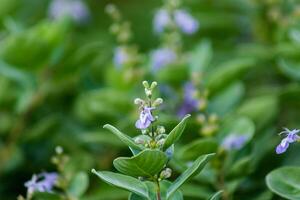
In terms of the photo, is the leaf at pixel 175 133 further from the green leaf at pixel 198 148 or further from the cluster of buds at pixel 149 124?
the green leaf at pixel 198 148

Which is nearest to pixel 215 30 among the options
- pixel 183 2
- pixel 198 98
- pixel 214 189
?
pixel 183 2

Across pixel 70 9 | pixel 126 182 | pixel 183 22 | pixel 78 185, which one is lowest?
pixel 126 182

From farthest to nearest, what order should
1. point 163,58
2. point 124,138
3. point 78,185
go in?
point 163,58 → point 78,185 → point 124,138

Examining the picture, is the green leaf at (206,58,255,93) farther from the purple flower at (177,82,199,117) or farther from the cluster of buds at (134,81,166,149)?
the cluster of buds at (134,81,166,149)

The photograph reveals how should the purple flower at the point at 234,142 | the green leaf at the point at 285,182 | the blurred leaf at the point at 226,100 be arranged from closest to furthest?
the green leaf at the point at 285,182 < the purple flower at the point at 234,142 < the blurred leaf at the point at 226,100

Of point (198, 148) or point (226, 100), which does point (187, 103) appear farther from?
point (198, 148)

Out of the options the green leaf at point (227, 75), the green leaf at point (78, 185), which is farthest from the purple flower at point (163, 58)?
the green leaf at point (78, 185)

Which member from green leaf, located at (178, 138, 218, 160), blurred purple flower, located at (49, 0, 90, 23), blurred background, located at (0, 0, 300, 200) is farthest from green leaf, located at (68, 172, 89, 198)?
blurred purple flower, located at (49, 0, 90, 23)

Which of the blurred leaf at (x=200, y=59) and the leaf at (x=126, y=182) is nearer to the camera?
the leaf at (x=126, y=182)

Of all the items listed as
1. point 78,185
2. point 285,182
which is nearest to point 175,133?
point 285,182
